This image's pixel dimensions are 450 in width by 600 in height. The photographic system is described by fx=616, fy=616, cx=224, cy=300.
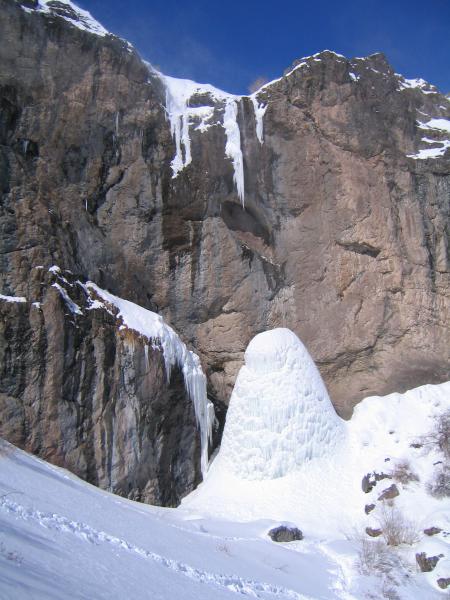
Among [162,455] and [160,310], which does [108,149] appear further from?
[162,455]

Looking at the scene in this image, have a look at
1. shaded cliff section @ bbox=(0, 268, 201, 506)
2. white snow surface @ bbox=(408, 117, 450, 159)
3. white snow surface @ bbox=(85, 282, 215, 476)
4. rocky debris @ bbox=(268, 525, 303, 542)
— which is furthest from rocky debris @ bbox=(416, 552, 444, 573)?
white snow surface @ bbox=(408, 117, 450, 159)

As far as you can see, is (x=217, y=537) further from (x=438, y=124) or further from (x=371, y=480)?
(x=438, y=124)

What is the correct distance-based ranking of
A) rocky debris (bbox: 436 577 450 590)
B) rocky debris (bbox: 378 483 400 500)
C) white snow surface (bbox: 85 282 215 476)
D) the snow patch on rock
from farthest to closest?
the snow patch on rock
white snow surface (bbox: 85 282 215 476)
rocky debris (bbox: 378 483 400 500)
rocky debris (bbox: 436 577 450 590)

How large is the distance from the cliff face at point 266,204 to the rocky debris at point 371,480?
3.97m

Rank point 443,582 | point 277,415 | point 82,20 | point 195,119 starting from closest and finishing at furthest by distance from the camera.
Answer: point 443,582
point 277,415
point 82,20
point 195,119

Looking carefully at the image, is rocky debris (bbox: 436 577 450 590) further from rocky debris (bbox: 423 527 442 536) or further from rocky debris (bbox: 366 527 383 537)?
rocky debris (bbox: 366 527 383 537)

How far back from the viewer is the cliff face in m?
17.9

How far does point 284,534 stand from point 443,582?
3.17 metres

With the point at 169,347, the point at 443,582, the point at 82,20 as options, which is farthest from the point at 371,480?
the point at 82,20

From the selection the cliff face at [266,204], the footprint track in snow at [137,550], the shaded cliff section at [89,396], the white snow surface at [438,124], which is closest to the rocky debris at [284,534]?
the shaded cliff section at [89,396]

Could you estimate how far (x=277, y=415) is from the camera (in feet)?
51.2

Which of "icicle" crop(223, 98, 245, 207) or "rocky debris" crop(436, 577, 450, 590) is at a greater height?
"icicle" crop(223, 98, 245, 207)

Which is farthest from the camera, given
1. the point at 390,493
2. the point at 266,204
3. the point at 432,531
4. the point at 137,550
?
the point at 266,204

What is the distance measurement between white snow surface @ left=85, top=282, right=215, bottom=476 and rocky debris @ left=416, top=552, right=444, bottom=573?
6565 millimetres
